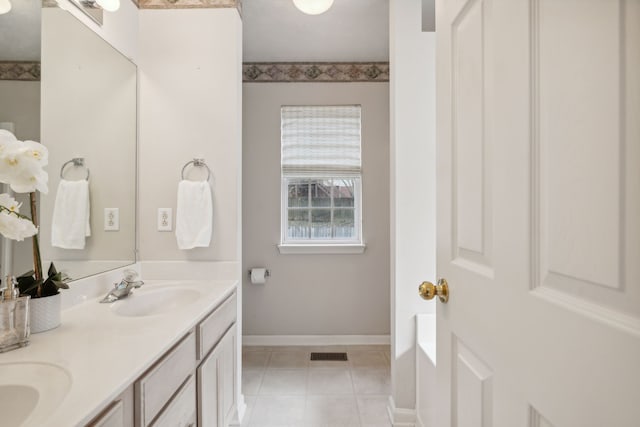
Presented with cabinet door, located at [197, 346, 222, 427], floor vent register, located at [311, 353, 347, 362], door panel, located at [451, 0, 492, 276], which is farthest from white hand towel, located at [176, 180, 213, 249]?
floor vent register, located at [311, 353, 347, 362]

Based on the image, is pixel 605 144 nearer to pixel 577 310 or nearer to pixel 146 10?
pixel 577 310

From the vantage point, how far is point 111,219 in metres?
1.66

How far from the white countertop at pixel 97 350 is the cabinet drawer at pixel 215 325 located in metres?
0.06

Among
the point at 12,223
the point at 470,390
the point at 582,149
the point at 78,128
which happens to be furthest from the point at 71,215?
the point at 582,149

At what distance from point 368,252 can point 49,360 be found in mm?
2488

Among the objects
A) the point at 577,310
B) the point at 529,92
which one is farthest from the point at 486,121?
the point at 577,310

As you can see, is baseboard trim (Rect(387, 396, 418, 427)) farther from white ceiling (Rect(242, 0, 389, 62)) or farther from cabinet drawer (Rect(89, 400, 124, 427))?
white ceiling (Rect(242, 0, 389, 62))

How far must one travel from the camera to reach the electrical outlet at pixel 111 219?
63.9 inches

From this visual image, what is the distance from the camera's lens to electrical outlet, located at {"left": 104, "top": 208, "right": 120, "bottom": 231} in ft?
5.32

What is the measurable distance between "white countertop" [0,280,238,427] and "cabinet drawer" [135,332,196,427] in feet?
0.15

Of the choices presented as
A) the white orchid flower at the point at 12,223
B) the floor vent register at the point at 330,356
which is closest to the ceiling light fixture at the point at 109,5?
the white orchid flower at the point at 12,223

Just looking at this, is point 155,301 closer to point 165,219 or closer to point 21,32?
point 165,219

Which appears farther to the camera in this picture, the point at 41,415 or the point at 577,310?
the point at 41,415

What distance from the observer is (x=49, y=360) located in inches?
33.1
